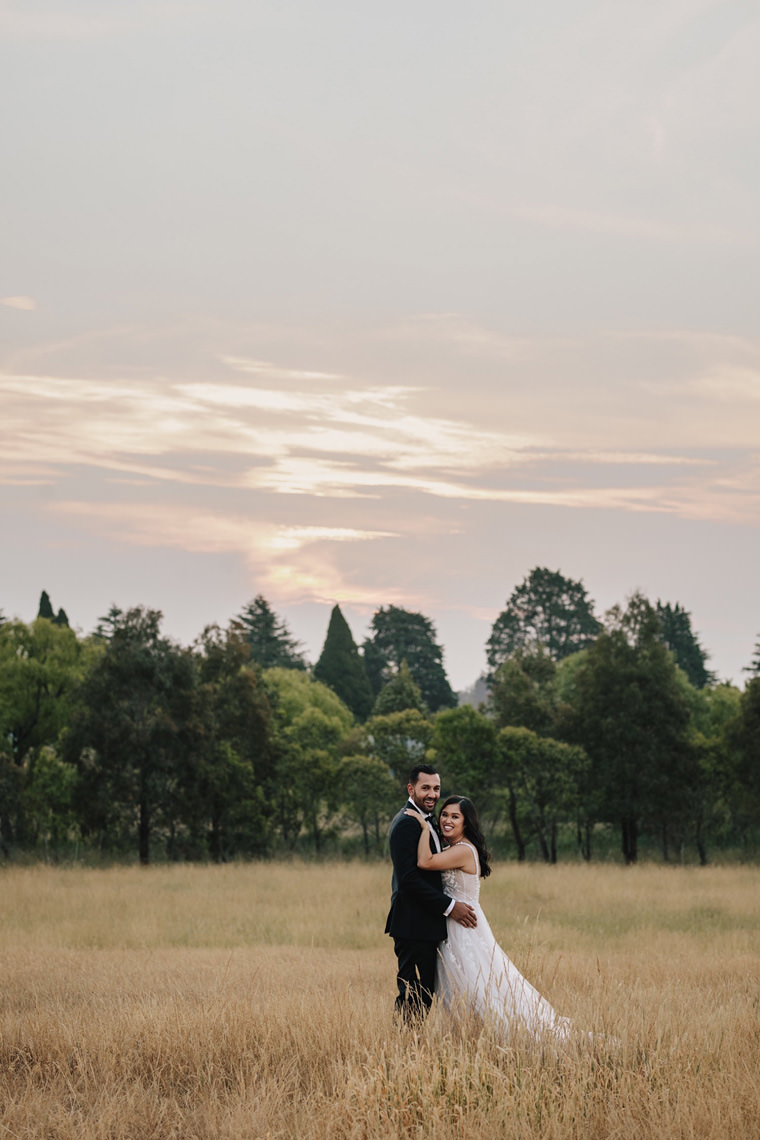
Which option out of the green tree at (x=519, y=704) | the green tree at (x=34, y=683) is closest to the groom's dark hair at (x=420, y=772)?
the green tree at (x=34, y=683)

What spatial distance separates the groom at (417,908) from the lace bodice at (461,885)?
0.09 metres

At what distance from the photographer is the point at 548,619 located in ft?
266

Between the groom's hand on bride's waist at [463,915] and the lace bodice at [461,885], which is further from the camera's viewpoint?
the lace bodice at [461,885]

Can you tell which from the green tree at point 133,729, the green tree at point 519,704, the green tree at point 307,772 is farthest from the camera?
the green tree at point 519,704

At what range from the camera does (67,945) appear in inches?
611

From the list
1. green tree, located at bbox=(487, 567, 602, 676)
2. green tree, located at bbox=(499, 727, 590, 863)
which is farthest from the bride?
green tree, located at bbox=(487, 567, 602, 676)

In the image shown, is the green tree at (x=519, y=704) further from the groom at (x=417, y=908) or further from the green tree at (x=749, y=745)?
the groom at (x=417, y=908)

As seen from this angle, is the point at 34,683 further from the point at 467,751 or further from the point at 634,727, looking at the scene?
the point at 634,727

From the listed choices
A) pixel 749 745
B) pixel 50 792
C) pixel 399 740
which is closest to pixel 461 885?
pixel 50 792

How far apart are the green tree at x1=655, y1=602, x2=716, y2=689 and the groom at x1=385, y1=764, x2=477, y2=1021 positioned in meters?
73.4

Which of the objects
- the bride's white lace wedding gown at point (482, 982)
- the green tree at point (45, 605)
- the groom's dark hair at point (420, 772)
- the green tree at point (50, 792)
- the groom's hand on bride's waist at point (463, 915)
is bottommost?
the green tree at point (50, 792)

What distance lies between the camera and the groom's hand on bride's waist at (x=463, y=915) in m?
7.28

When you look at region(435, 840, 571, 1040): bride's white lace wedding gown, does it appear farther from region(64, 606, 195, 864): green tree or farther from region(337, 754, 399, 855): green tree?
region(337, 754, 399, 855): green tree

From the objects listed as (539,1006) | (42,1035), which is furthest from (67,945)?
(539,1006)
